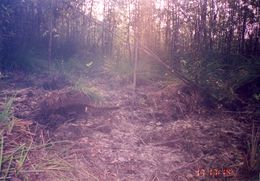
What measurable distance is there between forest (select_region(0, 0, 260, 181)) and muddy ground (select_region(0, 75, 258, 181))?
11mm

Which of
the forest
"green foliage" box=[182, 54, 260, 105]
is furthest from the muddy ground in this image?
"green foliage" box=[182, 54, 260, 105]

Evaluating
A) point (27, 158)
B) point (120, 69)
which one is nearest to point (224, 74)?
point (120, 69)

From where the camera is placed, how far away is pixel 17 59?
24.9 ft

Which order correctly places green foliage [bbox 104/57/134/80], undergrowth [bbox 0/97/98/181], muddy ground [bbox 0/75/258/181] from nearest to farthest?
undergrowth [bbox 0/97/98/181] < muddy ground [bbox 0/75/258/181] < green foliage [bbox 104/57/134/80]

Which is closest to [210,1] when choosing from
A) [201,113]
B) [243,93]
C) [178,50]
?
[178,50]

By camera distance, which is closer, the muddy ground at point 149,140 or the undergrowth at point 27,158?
the undergrowth at point 27,158

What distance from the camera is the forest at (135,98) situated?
2.42m

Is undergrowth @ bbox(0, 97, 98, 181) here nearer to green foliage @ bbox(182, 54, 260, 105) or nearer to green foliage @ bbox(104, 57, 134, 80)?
green foliage @ bbox(182, 54, 260, 105)

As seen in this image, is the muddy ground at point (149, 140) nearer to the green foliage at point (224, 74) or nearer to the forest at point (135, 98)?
the forest at point (135, 98)

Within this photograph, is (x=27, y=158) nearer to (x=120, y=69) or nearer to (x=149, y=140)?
(x=149, y=140)

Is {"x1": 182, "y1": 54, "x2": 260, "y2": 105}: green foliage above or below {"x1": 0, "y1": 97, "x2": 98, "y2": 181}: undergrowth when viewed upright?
above

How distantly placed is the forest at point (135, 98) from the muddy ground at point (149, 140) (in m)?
0.01

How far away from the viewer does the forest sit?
2.42m

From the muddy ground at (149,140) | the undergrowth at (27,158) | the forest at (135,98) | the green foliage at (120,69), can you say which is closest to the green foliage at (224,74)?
the forest at (135,98)
